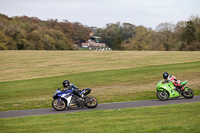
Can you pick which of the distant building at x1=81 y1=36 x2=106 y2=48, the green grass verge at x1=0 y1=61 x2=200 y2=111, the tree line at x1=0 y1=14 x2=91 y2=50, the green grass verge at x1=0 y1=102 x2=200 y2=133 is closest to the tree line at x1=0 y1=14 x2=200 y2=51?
the tree line at x1=0 y1=14 x2=91 y2=50

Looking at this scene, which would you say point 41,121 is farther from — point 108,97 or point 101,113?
point 108,97

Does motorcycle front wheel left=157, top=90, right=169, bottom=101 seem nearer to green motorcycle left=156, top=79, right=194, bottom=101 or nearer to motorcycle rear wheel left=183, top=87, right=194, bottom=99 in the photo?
green motorcycle left=156, top=79, right=194, bottom=101

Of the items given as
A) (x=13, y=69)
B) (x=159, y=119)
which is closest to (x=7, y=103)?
(x=159, y=119)

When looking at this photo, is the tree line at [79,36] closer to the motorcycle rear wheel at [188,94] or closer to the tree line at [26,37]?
the tree line at [26,37]

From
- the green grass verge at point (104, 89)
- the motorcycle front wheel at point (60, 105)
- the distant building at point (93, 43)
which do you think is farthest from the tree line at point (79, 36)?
the motorcycle front wheel at point (60, 105)

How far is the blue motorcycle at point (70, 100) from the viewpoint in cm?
1516

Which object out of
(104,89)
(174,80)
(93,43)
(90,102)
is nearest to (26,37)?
(104,89)

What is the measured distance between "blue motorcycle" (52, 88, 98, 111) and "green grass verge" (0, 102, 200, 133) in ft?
7.09

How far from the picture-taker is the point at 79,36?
13400 centimetres

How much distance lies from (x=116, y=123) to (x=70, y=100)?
18.0 ft

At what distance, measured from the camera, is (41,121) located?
1169 cm

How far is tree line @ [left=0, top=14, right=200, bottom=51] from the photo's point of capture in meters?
76.8

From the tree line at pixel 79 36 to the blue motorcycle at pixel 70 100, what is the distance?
5969 centimetres

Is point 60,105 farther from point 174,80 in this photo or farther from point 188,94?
point 188,94
